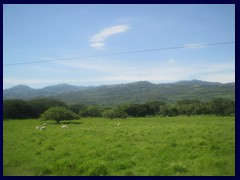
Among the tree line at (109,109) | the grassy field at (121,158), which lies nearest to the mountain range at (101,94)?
the tree line at (109,109)

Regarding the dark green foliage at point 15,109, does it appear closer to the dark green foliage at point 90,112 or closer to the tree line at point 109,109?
the tree line at point 109,109

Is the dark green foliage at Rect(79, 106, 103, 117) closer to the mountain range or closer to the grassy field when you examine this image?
the mountain range

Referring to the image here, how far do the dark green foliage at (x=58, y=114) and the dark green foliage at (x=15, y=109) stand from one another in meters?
3.51

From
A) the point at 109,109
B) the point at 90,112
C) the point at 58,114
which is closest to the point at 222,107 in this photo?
the point at 109,109

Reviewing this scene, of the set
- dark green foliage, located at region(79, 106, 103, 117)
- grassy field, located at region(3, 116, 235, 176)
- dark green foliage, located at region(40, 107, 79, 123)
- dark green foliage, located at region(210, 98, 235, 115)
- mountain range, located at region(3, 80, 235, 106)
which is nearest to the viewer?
grassy field, located at region(3, 116, 235, 176)

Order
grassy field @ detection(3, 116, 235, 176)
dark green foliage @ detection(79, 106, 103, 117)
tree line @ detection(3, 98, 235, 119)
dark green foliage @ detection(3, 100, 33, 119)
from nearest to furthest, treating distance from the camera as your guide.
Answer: grassy field @ detection(3, 116, 235, 176) → dark green foliage @ detection(3, 100, 33, 119) → tree line @ detection(3, 98, 235, 119) → dark green foliage @ detection(79, 106, 103, 117)

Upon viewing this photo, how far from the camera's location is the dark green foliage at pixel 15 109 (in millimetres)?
18723

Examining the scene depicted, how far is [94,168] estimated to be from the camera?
8680 millimetres

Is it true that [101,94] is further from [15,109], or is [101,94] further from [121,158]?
[121,158]

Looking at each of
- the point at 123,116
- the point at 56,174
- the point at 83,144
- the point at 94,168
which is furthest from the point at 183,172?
the point at 123,116

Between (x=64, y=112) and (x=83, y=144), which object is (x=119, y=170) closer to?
(x=83, y=144)

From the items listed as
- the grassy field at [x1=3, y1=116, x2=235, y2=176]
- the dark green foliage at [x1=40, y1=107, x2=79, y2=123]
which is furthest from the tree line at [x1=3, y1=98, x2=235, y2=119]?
the grassy field at [x1=3, y1=116, x2=235, y2=176]

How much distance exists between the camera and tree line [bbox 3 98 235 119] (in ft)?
65.6

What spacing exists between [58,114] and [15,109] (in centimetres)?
686
